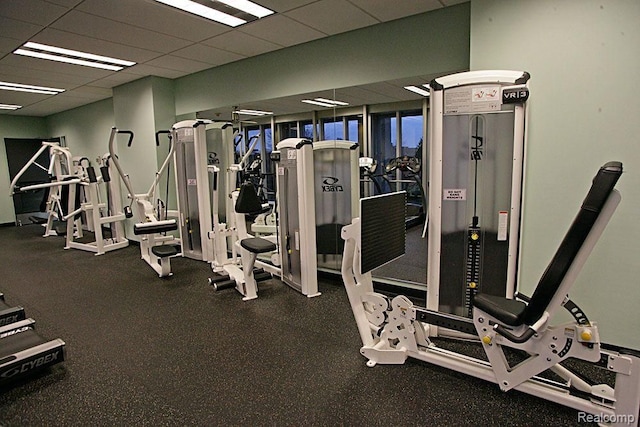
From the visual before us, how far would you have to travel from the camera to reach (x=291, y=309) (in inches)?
142

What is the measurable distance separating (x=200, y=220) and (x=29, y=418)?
3.22 meters

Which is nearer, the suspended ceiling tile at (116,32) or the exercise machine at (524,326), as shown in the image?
the exercise machine at (524,326)

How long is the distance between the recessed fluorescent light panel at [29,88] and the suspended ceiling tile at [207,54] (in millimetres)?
3318

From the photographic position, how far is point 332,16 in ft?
11.3

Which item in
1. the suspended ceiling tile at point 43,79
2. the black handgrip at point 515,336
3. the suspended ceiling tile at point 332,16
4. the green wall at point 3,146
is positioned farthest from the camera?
the green wall at point 3,146

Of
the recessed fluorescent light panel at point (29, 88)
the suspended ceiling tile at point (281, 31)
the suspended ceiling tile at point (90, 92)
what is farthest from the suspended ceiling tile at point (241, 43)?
the recessed fluorescent light panel at point (29, 88)

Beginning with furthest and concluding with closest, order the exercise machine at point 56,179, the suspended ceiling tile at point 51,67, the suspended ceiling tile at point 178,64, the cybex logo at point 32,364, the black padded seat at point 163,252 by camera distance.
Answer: the exercise machine at point 56,179
the suspended ceiling tile at point 178,64
the suspended ceiling tile at point 51,67
the black padded seat at point 163,252
the cybex logo at point 32,364

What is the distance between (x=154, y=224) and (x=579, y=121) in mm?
4635

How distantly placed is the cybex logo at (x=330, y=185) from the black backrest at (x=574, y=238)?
281 centimetres

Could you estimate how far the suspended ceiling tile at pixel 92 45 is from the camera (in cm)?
378

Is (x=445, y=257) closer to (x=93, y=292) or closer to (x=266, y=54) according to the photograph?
(x=266, y=54)

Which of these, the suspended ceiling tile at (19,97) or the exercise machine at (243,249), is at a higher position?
the suspended ceiling tile at (19,97)

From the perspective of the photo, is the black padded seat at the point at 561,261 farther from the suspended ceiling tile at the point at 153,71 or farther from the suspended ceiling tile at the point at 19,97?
the suspended ceiling tile at the point at 19,97

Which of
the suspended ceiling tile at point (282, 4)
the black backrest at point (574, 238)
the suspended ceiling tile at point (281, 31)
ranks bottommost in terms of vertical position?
the black backrest at point (574, 238)
